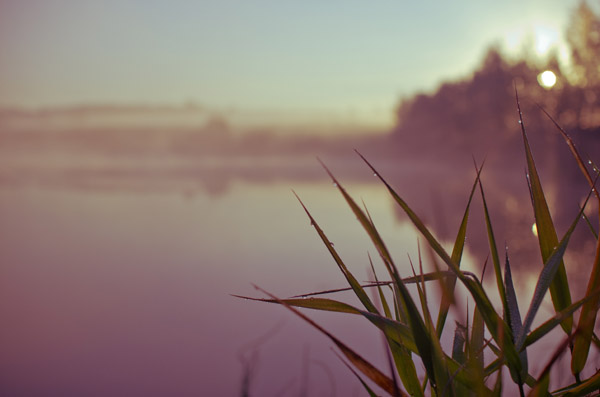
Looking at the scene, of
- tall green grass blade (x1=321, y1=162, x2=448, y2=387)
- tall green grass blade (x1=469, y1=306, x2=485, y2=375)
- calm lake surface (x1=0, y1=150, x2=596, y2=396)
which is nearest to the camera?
tall green grass blade (x1=321, y1=162, x2=448, y2=387)

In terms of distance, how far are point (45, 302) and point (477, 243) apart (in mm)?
8607

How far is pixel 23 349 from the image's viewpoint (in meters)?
7.33

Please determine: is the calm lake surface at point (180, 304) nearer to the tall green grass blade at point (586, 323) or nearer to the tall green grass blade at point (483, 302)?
the tall green grass blade at point (483, 302)

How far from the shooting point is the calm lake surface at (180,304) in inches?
242

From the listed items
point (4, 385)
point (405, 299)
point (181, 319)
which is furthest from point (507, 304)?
point (181, 319)

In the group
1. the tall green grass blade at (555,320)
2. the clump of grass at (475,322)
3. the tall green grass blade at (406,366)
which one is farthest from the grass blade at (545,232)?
the tall green grass blade at (406,366)

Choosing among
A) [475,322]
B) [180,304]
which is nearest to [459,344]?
[475,322]

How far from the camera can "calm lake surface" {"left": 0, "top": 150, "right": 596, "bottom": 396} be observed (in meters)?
6.14

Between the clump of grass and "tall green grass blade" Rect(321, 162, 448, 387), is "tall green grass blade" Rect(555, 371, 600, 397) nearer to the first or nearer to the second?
the clump of grass

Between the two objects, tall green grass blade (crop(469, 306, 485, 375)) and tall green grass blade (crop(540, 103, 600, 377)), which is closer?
tall green grass blade (crop(540, 103, 600, 377))

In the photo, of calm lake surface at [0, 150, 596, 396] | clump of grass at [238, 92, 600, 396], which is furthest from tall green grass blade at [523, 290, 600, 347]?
calm lake surface at [0, 150, 596, 396]

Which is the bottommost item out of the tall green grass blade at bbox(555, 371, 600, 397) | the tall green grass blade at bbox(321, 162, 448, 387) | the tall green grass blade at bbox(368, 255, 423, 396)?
the tall green grass blade at bbox(555, 371, 600, 397)

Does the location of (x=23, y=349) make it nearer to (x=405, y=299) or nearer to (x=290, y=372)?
(x=290, y=372)

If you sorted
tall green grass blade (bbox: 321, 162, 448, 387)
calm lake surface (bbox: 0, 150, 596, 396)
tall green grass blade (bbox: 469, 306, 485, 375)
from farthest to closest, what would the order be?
calm lake surface (bbox: 0, 150, 596, 396) < tall green grass blade (bbox: 469, 306, 485, 375) < tall green grass blade (bbox: 321, 162, 448, 387)
